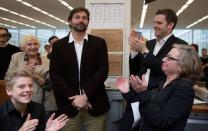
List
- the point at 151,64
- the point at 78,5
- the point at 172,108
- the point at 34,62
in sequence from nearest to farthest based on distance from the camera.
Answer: the point at 172,108 < the point at 151,64 < the point at 34,62 < the point at 78,5

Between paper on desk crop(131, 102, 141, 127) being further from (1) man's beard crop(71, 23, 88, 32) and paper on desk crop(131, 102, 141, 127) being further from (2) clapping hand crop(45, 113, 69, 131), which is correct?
(1) man's beard crop(71, 23, 88, 32)

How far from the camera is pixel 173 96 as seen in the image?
2.01 meters

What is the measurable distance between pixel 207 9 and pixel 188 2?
191 centimetres

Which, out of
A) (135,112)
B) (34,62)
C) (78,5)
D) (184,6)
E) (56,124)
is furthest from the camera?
(78,5)

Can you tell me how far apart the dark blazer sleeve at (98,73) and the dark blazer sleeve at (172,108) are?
0.97 m

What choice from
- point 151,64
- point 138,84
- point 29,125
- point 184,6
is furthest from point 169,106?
point 184,6

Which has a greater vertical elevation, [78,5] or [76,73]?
[78,5]

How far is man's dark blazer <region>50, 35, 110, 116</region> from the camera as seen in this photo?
2.96m

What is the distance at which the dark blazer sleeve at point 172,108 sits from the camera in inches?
77.7

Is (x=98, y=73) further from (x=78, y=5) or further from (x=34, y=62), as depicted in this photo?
(x=78, y=5)

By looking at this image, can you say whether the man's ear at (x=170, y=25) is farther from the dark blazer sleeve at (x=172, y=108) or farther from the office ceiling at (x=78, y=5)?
the office ceiling at (x=78, y=5)

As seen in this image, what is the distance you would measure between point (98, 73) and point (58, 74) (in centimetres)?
34

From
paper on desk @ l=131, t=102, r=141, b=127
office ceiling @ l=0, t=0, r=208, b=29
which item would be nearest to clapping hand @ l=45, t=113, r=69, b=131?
paper on desk @ l=131, t=102, r=141, b=127

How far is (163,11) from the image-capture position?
2967 millimetres
